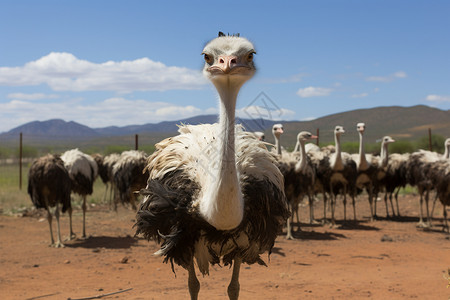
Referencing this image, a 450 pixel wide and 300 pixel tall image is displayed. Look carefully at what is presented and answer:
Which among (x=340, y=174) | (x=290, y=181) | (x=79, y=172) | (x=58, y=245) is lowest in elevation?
(x=58, y=245)

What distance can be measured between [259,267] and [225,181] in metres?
4.60

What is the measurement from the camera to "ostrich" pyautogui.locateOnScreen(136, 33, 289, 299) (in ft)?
11.2

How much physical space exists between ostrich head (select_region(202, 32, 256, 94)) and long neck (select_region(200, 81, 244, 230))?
8cm

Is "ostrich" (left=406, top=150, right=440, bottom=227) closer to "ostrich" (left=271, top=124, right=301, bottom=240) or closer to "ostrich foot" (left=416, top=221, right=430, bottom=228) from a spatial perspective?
"ostrich foot" (left=416, top=221, right=430, bottom=228)

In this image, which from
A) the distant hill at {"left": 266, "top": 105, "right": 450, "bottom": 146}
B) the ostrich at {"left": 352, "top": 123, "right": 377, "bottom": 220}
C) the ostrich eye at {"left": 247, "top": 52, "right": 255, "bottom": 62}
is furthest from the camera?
the distant hill at {"left": 266, "top": 105, "right": 450, "bottom": 146}

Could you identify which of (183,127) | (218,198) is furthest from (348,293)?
(218,198)

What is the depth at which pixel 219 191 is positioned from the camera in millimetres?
3377

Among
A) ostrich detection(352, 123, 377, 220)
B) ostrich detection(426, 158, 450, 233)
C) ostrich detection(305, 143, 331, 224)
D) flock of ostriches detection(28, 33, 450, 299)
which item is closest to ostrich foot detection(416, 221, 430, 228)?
ostrich detection(426, 158, 450, 233)

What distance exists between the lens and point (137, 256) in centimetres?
852

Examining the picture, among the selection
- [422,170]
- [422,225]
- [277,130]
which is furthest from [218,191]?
[422,225]

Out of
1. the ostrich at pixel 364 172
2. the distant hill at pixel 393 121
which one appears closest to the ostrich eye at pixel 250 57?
the ostrich at pixel 364 172

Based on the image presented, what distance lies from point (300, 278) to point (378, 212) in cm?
877

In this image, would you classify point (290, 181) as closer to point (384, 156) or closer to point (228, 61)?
point (384, 156)

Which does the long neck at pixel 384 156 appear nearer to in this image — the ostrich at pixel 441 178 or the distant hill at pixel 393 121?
the ostrich at pixel 441 178
